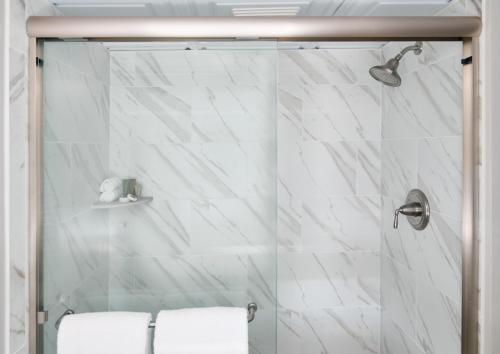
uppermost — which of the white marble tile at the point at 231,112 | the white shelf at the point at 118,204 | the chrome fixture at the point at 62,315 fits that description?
the white marble tile at the point at 231,112

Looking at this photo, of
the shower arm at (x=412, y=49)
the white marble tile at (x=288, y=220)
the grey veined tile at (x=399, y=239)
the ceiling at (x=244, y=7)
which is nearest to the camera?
the ceiling at (x=244, y=7)

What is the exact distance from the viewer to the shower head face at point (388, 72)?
5.19ft

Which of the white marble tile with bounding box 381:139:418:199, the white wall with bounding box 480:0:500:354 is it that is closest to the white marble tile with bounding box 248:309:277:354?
the white wall with bounding box 480:0:500:354

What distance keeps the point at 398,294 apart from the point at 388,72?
1.07 m

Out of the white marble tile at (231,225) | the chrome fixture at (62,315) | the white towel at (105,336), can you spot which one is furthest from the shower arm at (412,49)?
the chrome fixture at (62,315)

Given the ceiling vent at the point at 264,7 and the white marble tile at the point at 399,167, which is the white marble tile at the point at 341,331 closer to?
the white marble tile at the point at 399,167

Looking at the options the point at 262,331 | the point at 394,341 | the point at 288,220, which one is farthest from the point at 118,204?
the point at 394,341

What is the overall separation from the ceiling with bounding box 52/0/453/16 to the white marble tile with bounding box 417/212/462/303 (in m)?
0.82

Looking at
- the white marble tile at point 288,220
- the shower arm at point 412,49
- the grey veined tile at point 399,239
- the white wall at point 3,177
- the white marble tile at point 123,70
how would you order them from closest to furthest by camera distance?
the white wall at point 3,177
the white marble tile at point 123,70
the shower arm at point 412,49
the grey veined tile at point 399,239
the white marble tile at point 288,220

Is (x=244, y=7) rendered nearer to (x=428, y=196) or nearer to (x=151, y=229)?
(x=151, y=229)

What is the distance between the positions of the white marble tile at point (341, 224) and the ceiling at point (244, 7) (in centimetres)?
97

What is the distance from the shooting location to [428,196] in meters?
1.54

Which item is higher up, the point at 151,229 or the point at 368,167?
the point at 368,167

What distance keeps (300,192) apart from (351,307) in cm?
69
